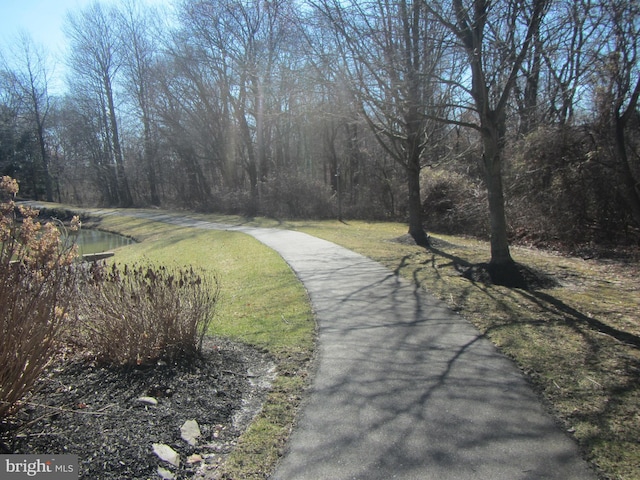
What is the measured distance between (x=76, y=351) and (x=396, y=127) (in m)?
13.2

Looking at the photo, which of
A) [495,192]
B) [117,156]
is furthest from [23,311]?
[117,156]

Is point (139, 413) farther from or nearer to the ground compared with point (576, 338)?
farther from the ground

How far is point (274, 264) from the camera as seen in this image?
9.56 m

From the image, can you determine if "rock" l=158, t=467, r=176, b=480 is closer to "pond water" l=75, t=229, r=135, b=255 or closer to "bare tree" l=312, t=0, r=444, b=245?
"bare tree" l=312, t=0, r=444, b=245

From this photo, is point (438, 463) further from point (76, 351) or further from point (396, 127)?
point (396, 127)

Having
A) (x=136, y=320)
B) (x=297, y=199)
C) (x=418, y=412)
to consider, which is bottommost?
(x=418, y=412)

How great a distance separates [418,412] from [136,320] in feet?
9.22

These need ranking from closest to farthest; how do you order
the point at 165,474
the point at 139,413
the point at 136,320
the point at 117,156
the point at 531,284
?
the point at 165,474, the point at 139,413, the point at 136,320, the point at 531,284, the point at 117,156

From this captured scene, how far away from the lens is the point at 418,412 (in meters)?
3.20

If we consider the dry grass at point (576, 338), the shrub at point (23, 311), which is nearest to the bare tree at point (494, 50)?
the dry grass at point (576, 338)

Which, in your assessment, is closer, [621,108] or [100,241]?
[621,108]

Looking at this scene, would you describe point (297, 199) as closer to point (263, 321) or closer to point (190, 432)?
point (263, 321)

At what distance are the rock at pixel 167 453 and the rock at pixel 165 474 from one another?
0.26ft

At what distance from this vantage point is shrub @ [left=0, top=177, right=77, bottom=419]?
2.68 m
